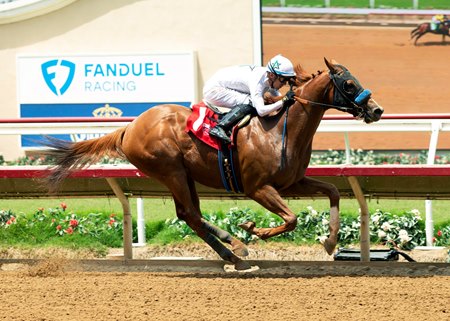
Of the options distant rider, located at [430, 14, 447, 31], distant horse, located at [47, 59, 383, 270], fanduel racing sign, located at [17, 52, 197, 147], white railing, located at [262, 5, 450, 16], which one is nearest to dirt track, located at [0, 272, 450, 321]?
distant horse, located at [47, 59, 383, 270]

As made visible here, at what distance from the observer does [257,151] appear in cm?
761

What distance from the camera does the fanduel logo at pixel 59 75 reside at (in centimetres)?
1565

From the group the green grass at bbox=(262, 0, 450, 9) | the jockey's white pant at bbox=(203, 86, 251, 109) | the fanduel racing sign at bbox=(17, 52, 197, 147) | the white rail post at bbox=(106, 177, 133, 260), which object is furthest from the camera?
the green grass at bbox=(262, 0, 450, 9)

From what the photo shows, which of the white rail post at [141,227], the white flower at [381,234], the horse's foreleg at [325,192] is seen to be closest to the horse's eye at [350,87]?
the horse's foreleg at [325,192]

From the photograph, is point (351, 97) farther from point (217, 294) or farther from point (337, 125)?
point (217, 294)

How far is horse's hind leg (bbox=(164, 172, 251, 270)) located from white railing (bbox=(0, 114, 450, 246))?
1194 mm

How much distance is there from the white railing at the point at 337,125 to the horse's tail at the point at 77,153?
63 cm

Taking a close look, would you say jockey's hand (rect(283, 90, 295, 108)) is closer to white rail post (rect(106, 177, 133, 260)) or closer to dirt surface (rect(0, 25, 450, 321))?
dirt surface (rect(0, 25, 450, 321))

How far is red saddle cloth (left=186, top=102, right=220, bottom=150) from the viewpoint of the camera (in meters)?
7.77

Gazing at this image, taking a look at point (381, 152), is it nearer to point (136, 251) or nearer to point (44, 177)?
point (136, 251)

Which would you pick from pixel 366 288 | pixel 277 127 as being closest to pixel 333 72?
pixel 277 127

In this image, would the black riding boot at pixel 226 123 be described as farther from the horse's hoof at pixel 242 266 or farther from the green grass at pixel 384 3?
the green grass at pixel 384 3

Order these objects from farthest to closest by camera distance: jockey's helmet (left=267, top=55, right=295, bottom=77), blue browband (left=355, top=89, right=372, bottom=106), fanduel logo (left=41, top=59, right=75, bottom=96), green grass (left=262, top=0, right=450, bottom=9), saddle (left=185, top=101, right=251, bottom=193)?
green grass (left=262, top=0, right=450, bottom=9) → fanduel logo (left=41, top=59, right=75, bottom=96) → saddle (left=185, top=101, right=251, bottom=193) → jockey's helmet (left=267, top=55, right=295, bottom=77) → blue browband (left=355, top=89, right=372, bottom=106)

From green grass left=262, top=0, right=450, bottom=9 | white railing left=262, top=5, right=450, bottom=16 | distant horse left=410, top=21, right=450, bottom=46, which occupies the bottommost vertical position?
distant horse left=410, top=21, right=450, bottom=46
